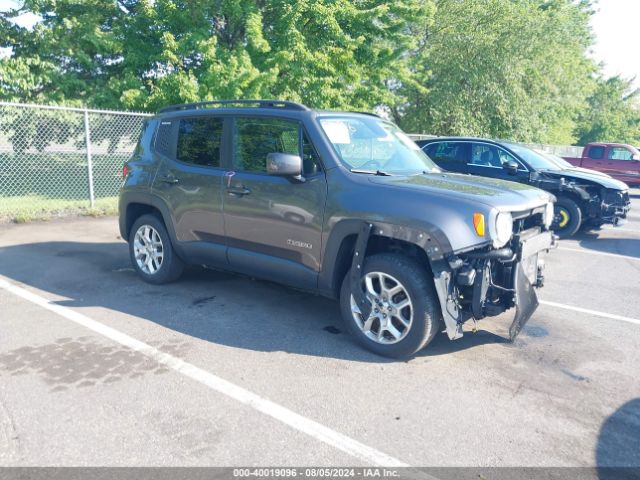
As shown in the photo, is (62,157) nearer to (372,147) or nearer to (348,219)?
(372,147)

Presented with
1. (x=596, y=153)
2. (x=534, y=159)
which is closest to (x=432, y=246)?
(x=534, y=159)

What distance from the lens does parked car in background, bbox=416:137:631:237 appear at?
958 cm

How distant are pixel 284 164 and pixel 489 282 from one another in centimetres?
182

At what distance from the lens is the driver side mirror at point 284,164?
13.5ft

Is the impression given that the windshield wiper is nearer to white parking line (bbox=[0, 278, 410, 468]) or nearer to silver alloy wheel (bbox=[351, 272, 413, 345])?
silver alloy wheel (bbox=[351, 272, 413, 345])

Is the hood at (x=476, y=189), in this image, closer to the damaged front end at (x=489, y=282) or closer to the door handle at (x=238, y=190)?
the damaged front end at (x=489, y=282)

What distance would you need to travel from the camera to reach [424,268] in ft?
12.9

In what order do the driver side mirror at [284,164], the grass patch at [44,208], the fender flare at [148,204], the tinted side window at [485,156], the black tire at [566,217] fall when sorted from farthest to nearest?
the tinted side window at [485,156]
the black tire at [566,217]
the grass patch at [44,208]
the fender flare at [148,204]
the driver side mirror at [284,164]

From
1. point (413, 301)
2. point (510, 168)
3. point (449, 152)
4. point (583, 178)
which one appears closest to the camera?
point (413, 301)

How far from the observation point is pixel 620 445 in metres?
2.94

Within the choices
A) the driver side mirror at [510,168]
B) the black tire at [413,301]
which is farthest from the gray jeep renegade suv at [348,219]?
the driver side mirror at [510,168]

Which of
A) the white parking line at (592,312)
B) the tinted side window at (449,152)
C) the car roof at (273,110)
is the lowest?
the white parking line at (592,312)

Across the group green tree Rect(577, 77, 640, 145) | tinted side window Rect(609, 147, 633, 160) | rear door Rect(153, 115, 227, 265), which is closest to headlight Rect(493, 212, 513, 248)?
rear door Rect(153, 115, 227, 265)

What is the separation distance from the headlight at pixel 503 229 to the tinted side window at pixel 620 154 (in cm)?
1758
